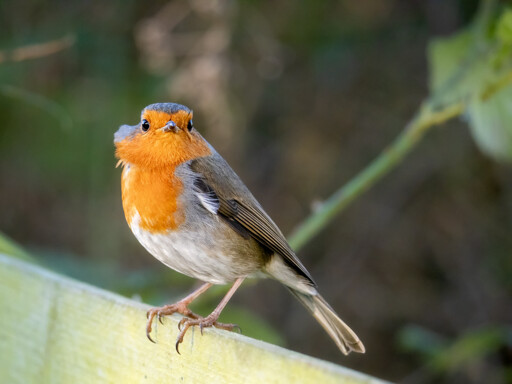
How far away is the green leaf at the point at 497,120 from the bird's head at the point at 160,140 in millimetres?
1228

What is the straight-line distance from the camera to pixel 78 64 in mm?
5664

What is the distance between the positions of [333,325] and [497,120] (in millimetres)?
1168

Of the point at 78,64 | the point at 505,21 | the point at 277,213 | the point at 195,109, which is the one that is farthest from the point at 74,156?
the point at 505,21

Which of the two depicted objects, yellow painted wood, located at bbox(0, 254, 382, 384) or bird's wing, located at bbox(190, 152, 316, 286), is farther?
bird's wing, located at bbox(190, 152, 316, 286)

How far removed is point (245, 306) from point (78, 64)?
2.24 metres

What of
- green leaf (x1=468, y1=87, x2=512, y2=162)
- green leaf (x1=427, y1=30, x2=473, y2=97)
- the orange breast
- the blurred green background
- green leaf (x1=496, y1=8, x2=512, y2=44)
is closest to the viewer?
the orange breast

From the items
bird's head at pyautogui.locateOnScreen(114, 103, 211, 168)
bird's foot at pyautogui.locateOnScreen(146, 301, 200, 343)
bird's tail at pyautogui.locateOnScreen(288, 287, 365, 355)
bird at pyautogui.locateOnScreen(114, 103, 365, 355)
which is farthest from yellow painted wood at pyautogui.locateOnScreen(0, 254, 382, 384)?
bird's tail at pyautogui.locateOnScreen(288, 287, 365, 355)

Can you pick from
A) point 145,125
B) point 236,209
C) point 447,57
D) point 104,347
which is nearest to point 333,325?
point 236,209

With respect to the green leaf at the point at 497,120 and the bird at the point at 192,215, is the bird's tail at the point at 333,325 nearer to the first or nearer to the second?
the bird at the point at 192,215

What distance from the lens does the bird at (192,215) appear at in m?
2.39

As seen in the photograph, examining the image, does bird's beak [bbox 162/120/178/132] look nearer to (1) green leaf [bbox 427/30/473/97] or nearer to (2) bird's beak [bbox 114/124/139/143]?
(2) bird's beak [bbox 114/124/139/143]

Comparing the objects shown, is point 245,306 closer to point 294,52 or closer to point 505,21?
point 294,52

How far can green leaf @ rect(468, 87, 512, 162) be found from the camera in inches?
122

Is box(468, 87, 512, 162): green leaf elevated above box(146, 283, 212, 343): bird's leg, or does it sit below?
above
